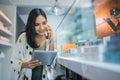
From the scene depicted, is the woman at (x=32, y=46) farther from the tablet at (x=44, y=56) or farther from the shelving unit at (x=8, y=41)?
the shelving unit at (x=8, y=41)

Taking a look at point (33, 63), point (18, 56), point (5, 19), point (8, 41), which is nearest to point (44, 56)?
point (33, 63)

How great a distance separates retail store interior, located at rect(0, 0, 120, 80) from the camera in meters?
0.46

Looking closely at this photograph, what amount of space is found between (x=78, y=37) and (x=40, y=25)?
586 millimetres

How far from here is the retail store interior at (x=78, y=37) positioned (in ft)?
1.50

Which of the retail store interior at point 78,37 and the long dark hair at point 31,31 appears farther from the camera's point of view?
the long dark hair at point 31,31

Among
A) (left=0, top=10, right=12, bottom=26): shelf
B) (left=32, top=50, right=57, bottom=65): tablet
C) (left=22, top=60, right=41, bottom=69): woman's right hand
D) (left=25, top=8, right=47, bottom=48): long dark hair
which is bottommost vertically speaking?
(left=22, top=60, right=41, bottom=69): woman's right hand

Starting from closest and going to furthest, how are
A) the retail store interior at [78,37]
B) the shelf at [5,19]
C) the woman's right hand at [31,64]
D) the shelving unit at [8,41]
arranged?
the retail store interior at [78,37] → the woman's right hand at [31,64] → the shelf at [5,19] → the shelving unit at [8,41]

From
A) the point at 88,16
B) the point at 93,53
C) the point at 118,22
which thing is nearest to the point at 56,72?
the point at 88,16

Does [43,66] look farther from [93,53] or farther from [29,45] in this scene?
[93,53]

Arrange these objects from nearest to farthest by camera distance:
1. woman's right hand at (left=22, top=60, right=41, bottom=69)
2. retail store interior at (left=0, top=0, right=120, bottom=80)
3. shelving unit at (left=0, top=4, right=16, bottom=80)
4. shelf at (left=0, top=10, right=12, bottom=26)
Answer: retail store interior at (left=0, top=0, right=120, bottom=80)
woman's right hand at (left=22, top=60, right=41, bottom=69)
shelf at (left=0, top=10, right=12, bottom=26)
shelving unit at (left=0, top=4, right=16, bottom=80)

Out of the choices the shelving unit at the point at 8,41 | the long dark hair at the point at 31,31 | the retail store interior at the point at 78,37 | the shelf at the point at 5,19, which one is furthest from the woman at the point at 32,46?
the shelving unit at the point at 8,41

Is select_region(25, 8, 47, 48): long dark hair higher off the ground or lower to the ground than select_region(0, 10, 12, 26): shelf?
lower

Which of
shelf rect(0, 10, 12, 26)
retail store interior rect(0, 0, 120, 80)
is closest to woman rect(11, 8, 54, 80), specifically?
retail store interior rect(0, 0, 120, 80)

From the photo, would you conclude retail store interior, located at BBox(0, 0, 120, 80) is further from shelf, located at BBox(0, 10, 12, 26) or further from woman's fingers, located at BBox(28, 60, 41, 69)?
woman's fingers, located at BBox(28, 60, 41, 69)
